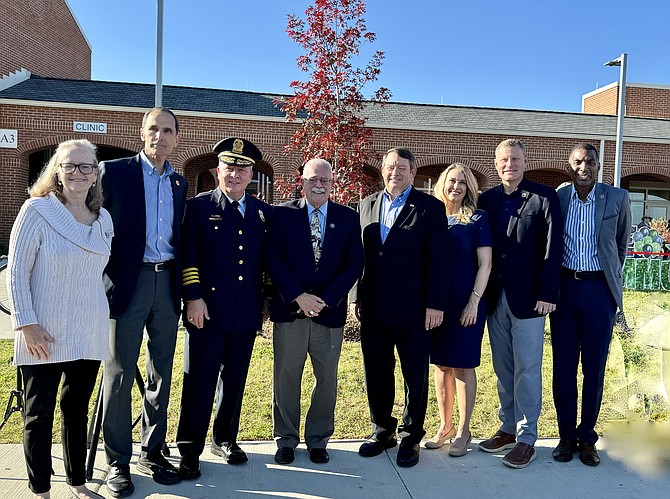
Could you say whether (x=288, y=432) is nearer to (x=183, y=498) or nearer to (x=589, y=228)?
(x=183, y=498)

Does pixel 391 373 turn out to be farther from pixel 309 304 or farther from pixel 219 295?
pixel 219 295

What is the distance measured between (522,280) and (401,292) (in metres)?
0.84

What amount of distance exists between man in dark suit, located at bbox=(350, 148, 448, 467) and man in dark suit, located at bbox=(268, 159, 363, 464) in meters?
0.19

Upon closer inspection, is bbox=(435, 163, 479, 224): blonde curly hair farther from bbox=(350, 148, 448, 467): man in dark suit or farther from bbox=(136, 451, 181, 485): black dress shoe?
bbox=(136, 451, 181, 485): black dress shoe

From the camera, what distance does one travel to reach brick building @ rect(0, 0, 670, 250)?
1695 cm

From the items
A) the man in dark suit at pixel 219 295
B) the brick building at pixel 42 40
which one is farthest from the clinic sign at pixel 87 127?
the man in dark suit at pixel 219 295

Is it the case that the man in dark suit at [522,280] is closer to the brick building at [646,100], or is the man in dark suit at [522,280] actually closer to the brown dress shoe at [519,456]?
the brown dress shoe at [519,456]

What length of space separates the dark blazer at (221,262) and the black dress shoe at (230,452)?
83 centimetres

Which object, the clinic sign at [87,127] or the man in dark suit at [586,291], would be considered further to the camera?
the clinic sign at [87,127]

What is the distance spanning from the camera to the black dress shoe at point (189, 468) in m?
3.61

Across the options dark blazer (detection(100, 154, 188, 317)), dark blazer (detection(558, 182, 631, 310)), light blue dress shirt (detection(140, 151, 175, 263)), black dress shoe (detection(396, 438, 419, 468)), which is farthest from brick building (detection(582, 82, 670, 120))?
dark blazer (detection(100, 154, 188, 317))

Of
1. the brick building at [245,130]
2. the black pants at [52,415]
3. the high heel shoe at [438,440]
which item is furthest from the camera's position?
the brick building at [245,130]

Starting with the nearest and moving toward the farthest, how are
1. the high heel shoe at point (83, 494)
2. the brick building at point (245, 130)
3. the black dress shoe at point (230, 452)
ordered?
the high heel shoe at point (83, 494), the black dress shoe at point (230, 452), the brick building at point (245, 130)

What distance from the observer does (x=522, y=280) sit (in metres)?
3.97
